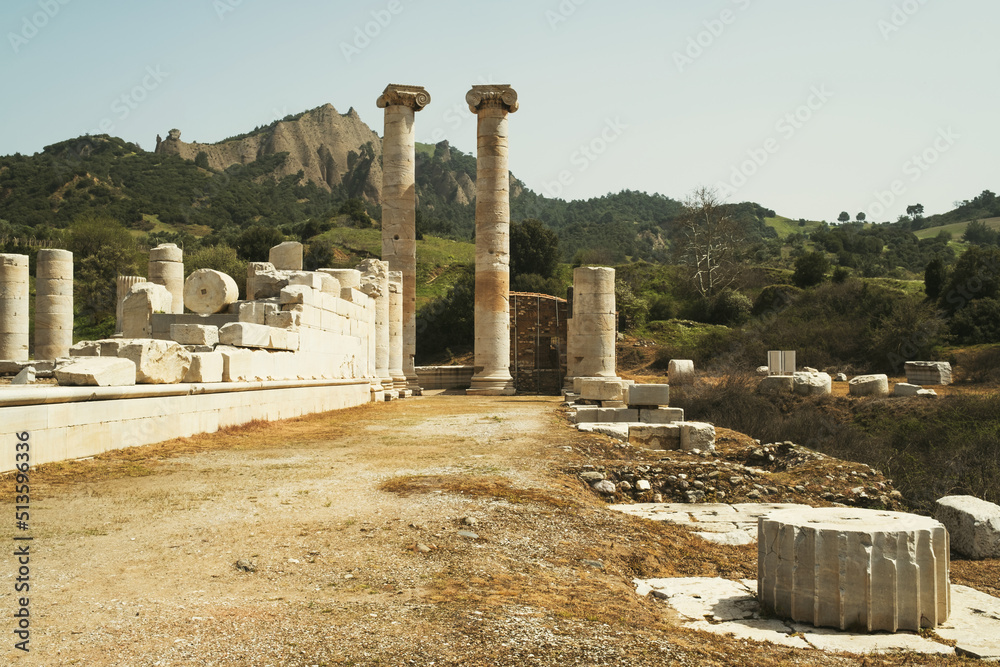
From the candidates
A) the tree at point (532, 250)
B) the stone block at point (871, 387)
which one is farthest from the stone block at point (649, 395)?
the tree at point (532, 250)

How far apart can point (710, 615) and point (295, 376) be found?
10.5 metres

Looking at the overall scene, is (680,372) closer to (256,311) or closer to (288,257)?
(288,257)

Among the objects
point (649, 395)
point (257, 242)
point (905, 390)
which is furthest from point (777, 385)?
point (257, 242)

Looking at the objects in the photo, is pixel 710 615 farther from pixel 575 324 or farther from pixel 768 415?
pixel 575 324

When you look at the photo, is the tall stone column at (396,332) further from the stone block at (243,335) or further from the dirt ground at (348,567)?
the dirt ground at (348,567)

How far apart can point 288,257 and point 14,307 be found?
9.83m

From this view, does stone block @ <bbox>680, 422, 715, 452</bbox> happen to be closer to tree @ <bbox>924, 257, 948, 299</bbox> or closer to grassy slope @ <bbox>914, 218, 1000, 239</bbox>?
tree @ <bbox>924, 257, 948, 299</bbox>

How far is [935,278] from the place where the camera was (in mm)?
32219

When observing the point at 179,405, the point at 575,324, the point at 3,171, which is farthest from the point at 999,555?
the point at 3,171

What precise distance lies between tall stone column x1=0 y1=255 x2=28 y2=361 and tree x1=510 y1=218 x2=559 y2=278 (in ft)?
92.9

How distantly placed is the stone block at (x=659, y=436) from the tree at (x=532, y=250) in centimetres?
3463

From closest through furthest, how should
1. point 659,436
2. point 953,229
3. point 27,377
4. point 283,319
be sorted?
point 27,377
point 659,436
point 283,319
point 953,229

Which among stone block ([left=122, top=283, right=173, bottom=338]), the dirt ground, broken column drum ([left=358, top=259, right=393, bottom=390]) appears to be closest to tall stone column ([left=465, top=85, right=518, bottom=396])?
broken column drum ([left=358, top=259, right=393, bottom=390])

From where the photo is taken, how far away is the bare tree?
45019 mm
